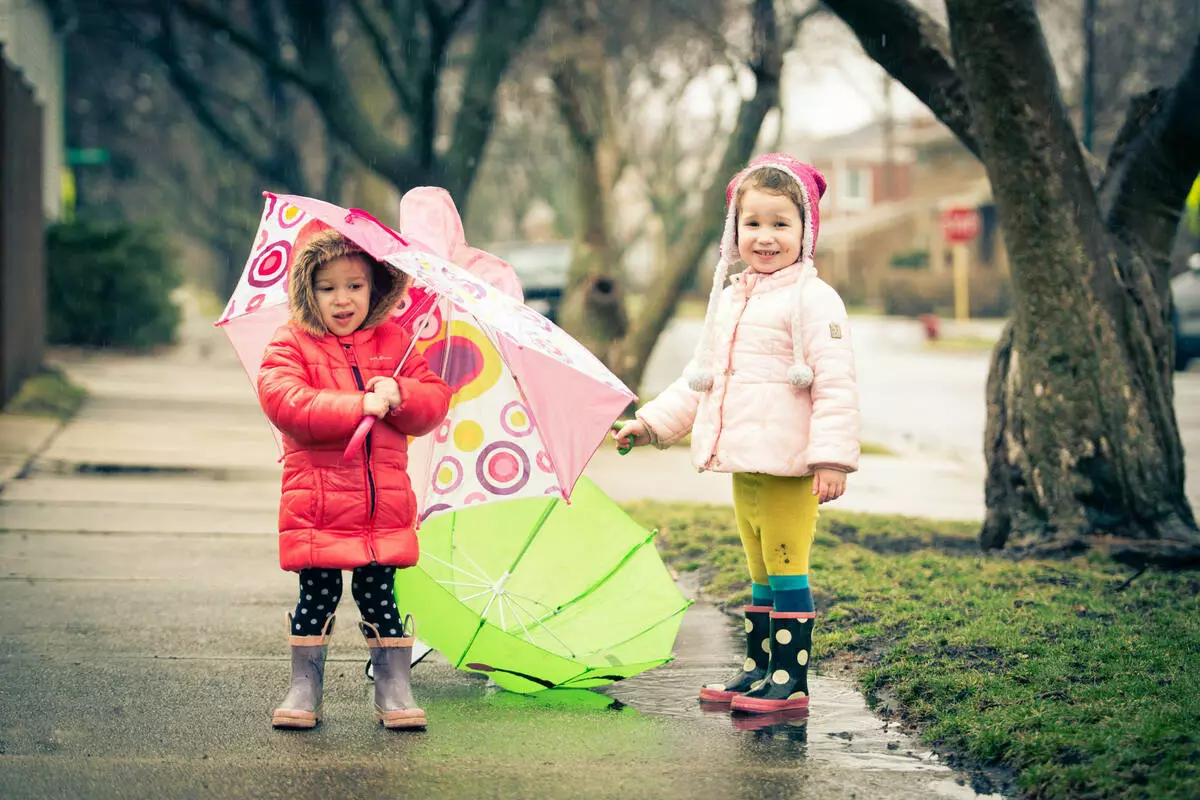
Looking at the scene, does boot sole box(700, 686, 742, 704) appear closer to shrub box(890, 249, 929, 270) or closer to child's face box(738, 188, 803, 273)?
child's face box(738, 188, 803, 273)

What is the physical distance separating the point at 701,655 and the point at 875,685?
742 millimetres

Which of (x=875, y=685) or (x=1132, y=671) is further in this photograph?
(x=875, y=685)

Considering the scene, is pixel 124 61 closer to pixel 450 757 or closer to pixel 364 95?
pixel 364 95

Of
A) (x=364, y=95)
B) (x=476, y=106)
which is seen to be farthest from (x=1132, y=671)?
(x=364, y=95)

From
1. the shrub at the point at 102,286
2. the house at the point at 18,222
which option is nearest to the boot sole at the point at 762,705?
the house at the point at 18,222

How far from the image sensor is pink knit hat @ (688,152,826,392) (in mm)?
4316

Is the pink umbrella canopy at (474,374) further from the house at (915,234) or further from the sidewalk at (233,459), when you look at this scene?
the house at (915,234)

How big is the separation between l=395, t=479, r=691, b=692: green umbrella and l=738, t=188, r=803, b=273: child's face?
3.19 ft

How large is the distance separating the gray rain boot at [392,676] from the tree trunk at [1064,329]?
3398 mm

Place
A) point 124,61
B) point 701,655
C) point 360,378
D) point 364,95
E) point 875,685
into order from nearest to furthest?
1. point 360,378
2. point 875,685
3. point 701,655
4. point 364,95
5. point 124,61

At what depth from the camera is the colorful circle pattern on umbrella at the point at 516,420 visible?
4566 mm

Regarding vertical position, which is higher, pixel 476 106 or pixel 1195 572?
pixel 476 106

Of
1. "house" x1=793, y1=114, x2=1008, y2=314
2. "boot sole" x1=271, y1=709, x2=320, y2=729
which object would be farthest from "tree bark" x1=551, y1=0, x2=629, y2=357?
"house" x1=793, y1=114, x2=1008, y2=314

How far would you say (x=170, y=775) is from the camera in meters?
3.68
